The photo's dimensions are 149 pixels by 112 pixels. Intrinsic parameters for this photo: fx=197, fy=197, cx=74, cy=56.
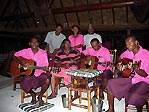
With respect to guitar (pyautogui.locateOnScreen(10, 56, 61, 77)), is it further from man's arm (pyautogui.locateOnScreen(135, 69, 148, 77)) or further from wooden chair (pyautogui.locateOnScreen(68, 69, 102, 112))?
man's arm (pyautogui.locateOnScreen(135, 69, 148, 77))

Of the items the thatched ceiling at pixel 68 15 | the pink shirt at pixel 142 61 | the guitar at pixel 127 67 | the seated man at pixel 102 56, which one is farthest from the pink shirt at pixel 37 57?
the thatched ceiling at pixel 68 15

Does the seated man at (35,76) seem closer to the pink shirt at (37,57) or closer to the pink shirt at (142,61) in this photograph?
the pink shirt at (37,57)

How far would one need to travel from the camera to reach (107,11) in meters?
9.56

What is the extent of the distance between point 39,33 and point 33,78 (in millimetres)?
8585

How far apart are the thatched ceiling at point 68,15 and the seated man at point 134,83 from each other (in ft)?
11.4

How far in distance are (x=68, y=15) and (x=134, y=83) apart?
8004 millimetres

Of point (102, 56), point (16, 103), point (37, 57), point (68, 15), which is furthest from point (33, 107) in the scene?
point (68, 15)

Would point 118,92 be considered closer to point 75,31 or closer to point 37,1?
point 75,31

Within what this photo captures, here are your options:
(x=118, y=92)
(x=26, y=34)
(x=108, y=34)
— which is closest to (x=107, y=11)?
(x=108, y=34)

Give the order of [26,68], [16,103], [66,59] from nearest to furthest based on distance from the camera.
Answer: [26,68], [16,103], [66,59]

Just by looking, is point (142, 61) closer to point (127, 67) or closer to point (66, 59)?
point (127, 67)

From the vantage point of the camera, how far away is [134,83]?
3.20m

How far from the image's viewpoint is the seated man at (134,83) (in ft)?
9.80

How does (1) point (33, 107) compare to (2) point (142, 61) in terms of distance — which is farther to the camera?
(1) point (33, 107)
